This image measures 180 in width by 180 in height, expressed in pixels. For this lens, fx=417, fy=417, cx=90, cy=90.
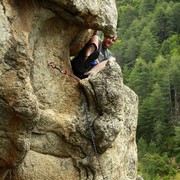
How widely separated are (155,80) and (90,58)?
7578 centimetres

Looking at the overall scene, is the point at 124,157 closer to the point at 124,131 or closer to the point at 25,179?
the point at 124,131

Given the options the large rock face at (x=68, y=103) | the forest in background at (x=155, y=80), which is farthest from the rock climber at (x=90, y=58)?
the forest in background at (x=155, y=80)

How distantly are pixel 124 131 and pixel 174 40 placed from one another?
98.1 meters

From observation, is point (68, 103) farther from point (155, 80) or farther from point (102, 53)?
point (155, 80)

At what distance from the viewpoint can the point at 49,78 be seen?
11.1m

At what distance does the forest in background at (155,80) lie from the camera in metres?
64.9

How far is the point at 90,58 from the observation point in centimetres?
1202

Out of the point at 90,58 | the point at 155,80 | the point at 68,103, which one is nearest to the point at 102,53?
the point at 90,58

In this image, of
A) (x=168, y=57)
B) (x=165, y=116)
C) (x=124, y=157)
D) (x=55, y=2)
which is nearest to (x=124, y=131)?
(x=124, y=157)

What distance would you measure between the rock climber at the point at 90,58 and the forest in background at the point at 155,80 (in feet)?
132

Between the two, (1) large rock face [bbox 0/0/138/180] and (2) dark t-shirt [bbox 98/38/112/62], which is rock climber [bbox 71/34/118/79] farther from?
(1) large rock face [bbox 0/0/138/180]

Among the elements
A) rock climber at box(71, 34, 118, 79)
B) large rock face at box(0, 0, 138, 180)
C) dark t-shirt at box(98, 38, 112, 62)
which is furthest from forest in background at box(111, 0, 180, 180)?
large rock face at box(0, 0, 138, 180)

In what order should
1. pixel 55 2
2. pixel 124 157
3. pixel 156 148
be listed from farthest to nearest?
1. pixel 156 148
2. pixel 124 157
3. pixel 55 2

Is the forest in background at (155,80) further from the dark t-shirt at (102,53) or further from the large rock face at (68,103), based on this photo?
the large rock face at (68,103)
